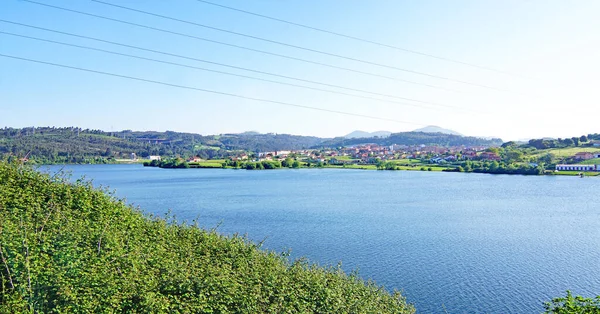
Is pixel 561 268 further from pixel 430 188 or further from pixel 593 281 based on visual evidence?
pixel 430 188

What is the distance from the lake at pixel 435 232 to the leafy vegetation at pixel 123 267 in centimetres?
357

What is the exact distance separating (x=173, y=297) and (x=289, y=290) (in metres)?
2.52

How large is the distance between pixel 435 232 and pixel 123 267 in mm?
21814

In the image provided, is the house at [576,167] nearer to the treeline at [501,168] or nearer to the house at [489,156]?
the treeline at [501,168]

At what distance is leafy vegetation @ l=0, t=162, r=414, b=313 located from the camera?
6.91m

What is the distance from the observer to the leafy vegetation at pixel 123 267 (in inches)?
272

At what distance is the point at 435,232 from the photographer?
26.8 meters

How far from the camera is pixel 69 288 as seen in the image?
684 centimetres

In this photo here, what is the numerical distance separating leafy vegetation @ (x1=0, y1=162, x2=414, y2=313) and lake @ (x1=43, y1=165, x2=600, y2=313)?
3.57 meters

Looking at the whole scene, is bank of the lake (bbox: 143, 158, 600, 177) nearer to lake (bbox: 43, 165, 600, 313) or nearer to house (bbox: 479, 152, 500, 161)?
house (bbox: 479, 152, 500, 161)

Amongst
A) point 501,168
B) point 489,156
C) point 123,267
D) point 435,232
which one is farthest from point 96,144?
point 123,267

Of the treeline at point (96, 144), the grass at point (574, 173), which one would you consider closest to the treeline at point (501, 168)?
the grass at point (574, 173)

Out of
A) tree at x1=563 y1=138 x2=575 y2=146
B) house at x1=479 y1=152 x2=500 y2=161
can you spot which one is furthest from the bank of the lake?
tree at x1=563 y1=138 x2=575 y2=146

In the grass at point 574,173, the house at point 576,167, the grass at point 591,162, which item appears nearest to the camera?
the grass at point 574,173
